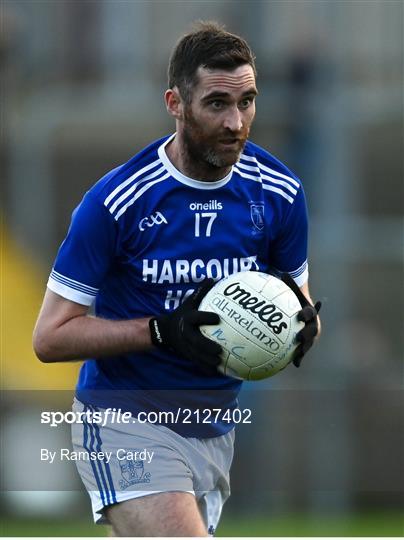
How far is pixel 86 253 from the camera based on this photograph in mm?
5445

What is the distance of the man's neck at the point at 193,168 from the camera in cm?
560

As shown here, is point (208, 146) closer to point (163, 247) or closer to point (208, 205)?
point (208, 205)

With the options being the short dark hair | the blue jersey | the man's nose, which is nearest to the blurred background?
the blue jersey

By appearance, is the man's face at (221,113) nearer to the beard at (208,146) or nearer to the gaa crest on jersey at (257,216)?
the beard at (208,146)

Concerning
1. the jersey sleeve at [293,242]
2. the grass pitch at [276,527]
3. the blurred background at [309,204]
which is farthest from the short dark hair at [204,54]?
the grass pitch at [276,527]

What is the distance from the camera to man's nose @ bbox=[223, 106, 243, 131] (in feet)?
17.6

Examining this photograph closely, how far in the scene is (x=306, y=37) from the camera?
33.6 feet

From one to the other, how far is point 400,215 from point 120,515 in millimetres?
5613

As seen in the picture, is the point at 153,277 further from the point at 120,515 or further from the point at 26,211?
the point at 26,211

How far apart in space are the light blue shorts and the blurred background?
377 cm

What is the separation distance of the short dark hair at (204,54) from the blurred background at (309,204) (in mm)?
4319

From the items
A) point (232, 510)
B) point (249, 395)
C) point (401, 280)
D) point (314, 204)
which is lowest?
point (232, 510)

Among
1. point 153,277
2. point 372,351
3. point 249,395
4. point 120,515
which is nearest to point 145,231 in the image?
point 153,277

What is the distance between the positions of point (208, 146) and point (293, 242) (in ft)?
2.11
